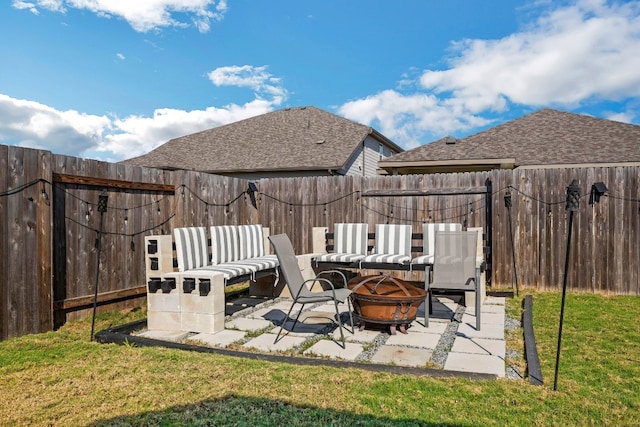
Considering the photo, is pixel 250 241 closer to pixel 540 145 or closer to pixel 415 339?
pixel 415 339

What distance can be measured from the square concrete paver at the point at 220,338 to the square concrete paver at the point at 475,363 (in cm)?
221

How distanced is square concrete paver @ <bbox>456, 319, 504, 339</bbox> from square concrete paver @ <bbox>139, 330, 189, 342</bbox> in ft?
9.98

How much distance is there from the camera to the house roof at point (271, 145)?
1509 cm

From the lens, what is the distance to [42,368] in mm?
3705

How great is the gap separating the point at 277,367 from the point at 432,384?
1.26 meters

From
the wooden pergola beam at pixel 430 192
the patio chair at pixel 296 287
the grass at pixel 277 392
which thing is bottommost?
the grass at pixel 277 392

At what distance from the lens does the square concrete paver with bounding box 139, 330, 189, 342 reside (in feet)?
15.6

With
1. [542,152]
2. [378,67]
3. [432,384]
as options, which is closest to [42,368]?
[432,384]

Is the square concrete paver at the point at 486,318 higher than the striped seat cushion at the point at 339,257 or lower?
lower

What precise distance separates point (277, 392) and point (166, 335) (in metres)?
2.28

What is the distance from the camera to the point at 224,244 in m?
6.43

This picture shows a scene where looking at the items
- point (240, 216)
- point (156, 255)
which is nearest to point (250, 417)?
point (156, 255)

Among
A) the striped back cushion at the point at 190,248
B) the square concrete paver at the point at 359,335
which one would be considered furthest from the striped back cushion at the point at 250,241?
the square concrete paver at the point at 359,335

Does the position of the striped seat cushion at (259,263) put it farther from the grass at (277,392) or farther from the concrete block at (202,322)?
the grass at (277,392)
